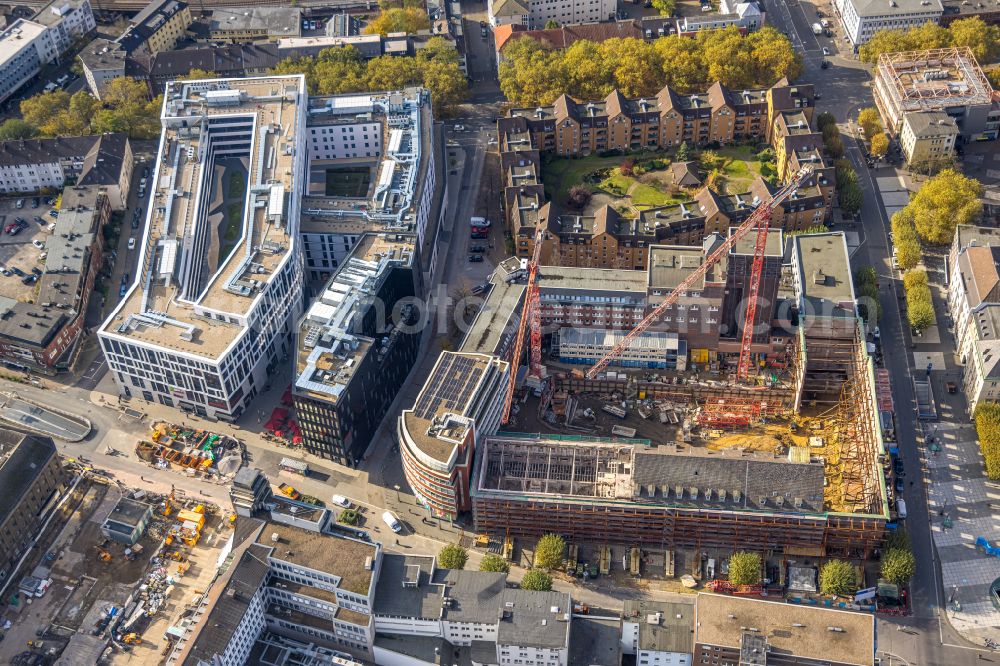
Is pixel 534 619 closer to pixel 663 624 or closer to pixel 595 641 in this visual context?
pixel 595 641

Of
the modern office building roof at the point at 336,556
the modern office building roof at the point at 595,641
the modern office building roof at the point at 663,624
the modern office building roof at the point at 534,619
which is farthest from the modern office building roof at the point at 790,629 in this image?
the modern office building roof at the point at 336,556

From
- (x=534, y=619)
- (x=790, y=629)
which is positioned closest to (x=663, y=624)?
(x=790, y=629)

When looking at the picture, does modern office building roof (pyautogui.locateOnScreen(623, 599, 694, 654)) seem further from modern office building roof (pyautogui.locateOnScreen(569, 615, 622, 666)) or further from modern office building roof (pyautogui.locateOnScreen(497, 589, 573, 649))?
modern office building roof (pyautogui.locateOnScreen(497, 589, 573, 649))

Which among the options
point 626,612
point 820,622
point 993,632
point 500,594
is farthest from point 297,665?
point 993,632

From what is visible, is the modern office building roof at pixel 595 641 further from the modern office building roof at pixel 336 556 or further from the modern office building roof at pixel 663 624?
the modern office building roof at pixel 336 556

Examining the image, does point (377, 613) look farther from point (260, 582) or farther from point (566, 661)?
point (566, 661)

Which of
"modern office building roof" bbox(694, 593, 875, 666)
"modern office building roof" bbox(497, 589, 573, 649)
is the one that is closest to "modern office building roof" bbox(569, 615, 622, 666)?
"modern office building roof" bbox(497, 589, 573, 649)

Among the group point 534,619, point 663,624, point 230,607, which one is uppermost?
point 230,607
